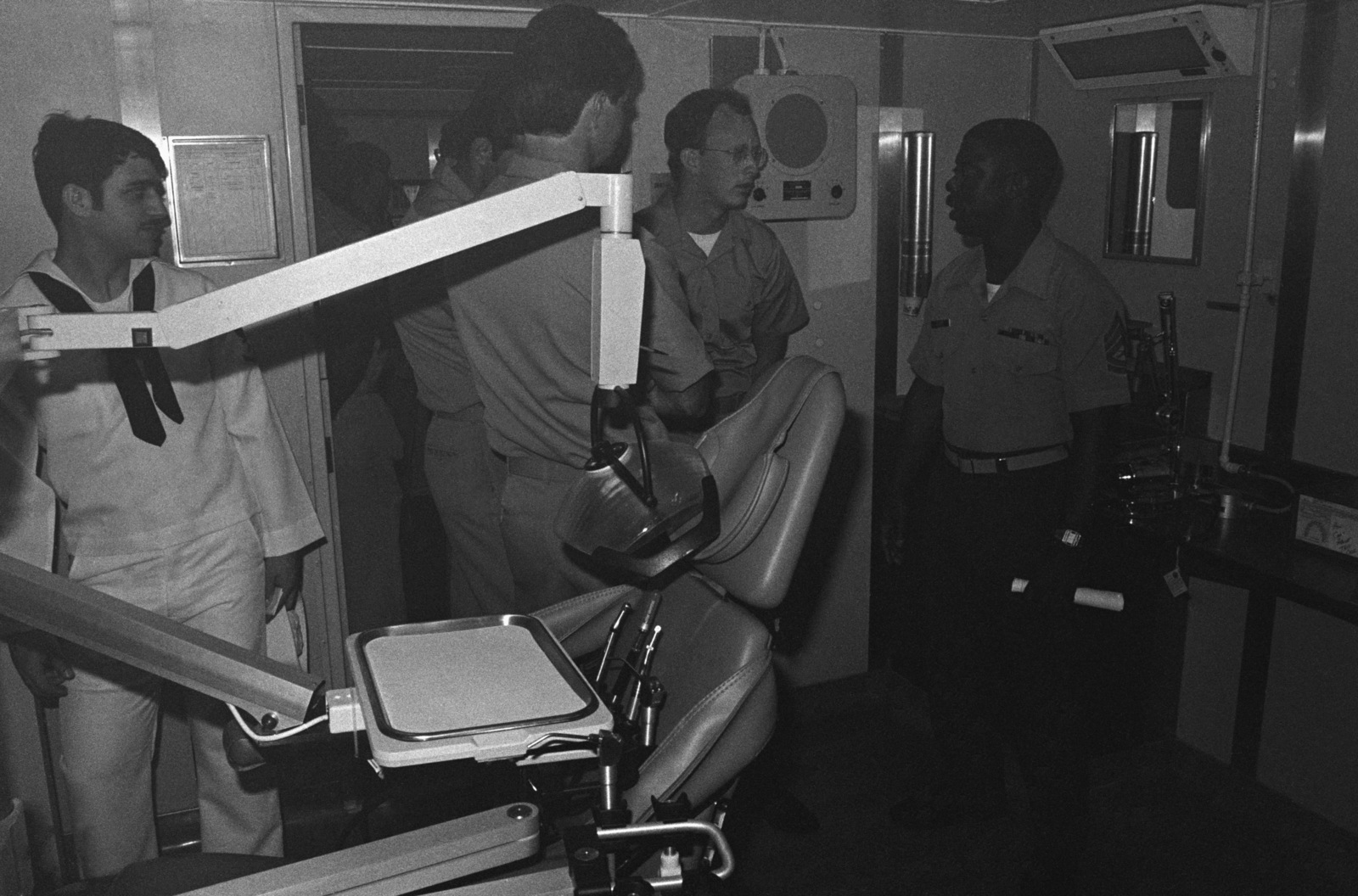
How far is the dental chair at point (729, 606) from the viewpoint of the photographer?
5.49 feet

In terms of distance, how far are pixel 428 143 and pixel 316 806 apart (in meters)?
3.81

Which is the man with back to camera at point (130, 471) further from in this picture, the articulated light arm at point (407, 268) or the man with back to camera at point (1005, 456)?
the man with back to camera at point (1005, 456)

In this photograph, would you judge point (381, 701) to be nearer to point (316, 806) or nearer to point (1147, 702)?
point (316, 806)

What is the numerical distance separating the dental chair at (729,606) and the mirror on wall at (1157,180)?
2.02m

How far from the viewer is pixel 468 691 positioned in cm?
134

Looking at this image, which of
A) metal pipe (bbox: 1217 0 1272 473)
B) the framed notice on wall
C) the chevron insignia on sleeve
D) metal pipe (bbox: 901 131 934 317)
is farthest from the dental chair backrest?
metal pipe (bbox: 901 131 934 317)

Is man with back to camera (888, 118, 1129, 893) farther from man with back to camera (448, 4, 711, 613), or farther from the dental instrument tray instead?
the dental instrument tray

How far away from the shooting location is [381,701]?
129 cm

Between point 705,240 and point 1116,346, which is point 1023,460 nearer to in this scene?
point 1116,346

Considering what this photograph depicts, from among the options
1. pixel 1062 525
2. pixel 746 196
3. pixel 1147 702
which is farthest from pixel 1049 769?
pixel 746 196

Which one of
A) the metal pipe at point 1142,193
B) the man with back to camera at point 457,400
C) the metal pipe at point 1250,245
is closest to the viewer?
the metal pipe at point 1250,245

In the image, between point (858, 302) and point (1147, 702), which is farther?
point (858, 302)

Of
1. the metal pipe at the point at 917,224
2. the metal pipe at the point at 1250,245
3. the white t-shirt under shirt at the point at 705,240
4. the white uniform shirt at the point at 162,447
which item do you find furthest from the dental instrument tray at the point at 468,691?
the metal pipe at the point at 917,224

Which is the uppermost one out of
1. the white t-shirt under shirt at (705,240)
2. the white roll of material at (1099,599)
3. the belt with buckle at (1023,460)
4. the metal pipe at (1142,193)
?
the metal pipe at (1142,193)
